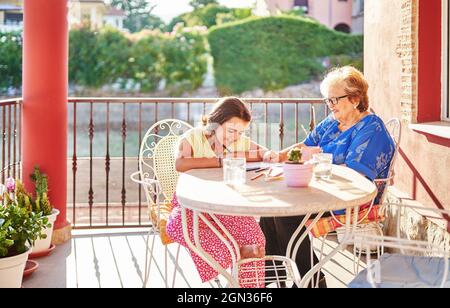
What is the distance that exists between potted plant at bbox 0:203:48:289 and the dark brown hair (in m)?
1.14

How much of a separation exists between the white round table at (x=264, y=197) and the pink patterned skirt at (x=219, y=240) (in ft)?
0.51

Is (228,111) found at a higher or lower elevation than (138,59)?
lower

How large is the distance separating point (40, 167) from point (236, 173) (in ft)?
7.11

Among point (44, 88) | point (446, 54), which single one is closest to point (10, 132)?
point (44, 88)

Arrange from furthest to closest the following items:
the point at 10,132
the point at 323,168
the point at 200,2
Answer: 1. the point at 200,2
2. the point at 10,132
3. the point at 323,168

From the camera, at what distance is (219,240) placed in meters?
2.44

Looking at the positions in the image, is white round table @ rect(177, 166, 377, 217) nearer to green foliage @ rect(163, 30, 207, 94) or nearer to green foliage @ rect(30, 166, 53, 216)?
green foliage @ rect(30, 166, 53, 216)

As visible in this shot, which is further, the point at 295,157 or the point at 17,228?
the point at 17,228

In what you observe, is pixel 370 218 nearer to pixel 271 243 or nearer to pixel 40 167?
pixel 271 243

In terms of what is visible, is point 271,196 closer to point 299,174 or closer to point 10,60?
point 299,174

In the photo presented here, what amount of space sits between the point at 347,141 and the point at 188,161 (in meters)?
0.81

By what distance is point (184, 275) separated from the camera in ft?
11.1

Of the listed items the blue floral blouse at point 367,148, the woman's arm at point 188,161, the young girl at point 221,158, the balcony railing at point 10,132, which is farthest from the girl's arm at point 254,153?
the balcony railing at point 10,132

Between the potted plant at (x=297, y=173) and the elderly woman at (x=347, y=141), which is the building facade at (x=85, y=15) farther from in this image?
the potted plant at (x=297, y=173)
